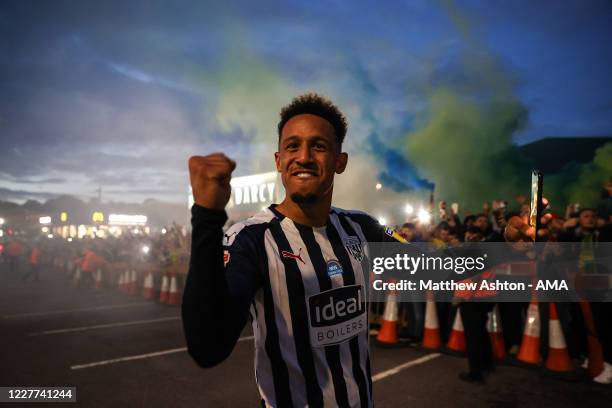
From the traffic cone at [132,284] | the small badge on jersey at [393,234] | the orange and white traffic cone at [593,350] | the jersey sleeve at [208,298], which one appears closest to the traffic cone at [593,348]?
the orange and white traffic cone at [593,350]

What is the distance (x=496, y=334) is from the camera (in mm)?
6594

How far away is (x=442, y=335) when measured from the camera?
24.8ft

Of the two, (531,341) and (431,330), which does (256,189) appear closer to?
(431,330)

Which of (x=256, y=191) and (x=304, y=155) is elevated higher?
(x=256, y=191)

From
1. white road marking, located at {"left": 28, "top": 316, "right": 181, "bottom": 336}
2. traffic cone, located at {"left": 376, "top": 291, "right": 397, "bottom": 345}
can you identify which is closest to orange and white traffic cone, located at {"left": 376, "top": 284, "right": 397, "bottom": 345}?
traffic cone, located at {"left": 376, "top": 291, "right": 397, "bottom": 345}

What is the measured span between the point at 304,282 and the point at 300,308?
0.11 meters

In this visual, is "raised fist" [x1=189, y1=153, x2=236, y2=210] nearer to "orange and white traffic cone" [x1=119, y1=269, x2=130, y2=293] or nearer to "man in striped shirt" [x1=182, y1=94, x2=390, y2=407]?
"man in striped shirt" [x1=182, y1=94, x2=390, y2=407]

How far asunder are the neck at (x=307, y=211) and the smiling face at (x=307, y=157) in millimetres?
78

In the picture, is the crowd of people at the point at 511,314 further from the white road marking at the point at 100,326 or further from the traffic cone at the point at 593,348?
the white road marking at the point at 100,326

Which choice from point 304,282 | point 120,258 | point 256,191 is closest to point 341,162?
point 304,282

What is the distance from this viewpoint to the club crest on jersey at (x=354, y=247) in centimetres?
212

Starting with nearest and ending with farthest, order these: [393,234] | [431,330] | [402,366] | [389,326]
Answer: [393,234] → [402,366] → [431,330] → [389,326]

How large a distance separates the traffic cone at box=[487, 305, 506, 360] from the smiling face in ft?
19.3

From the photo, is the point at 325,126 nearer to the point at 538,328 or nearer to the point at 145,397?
the point at 145,397
